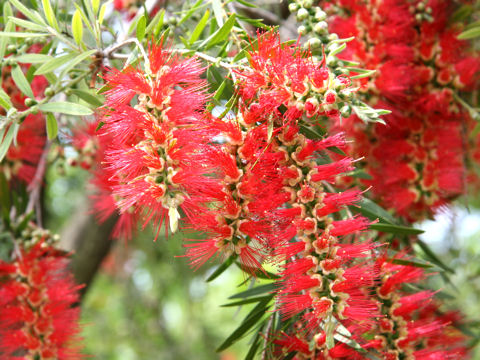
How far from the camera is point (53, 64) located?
4.03 ft

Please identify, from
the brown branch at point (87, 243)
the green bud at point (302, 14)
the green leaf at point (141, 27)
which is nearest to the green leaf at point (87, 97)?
the green leaf at point (141, 27)

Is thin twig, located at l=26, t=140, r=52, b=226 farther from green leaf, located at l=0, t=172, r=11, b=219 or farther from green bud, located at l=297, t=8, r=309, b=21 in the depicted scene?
green bud, located at l=297, t=8, r=309, b=21

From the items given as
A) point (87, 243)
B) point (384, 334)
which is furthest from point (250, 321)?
point (87, 243)

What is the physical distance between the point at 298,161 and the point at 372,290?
0.38 meters

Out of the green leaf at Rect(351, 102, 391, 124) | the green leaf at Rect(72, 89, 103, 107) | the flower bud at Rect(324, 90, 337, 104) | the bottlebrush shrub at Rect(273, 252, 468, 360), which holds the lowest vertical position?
the bottlebrush shrub at Rect(273, 252, 468, 360)

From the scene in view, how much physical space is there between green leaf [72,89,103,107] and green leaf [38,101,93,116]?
4.2 inches

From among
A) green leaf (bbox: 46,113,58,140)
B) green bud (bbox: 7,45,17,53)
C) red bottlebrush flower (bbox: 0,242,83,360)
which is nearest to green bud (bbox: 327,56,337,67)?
green leaf (bbox: 46,113,58,140)

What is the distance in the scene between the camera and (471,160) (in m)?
2.38

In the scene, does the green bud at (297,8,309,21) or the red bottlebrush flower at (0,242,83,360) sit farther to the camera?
the red bottlebrush flower at (0,242,83,360)

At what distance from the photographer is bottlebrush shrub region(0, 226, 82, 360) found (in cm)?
159

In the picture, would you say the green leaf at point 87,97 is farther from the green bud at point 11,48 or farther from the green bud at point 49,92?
the green bud at point 11,48

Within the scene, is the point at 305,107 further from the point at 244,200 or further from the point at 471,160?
the point at 471,160

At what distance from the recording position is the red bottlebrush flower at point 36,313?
1.59 metres

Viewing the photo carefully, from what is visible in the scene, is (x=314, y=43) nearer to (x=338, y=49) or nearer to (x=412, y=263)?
(x=338, y=49)
